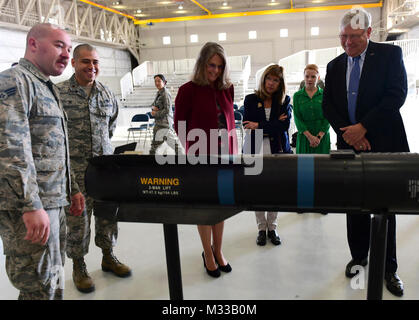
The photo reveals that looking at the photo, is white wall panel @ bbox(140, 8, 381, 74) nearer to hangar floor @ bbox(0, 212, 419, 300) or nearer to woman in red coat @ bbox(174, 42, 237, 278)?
hangar floor @ bbox(0, 212, 419, 300)

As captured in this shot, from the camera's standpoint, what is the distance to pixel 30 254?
136 cm

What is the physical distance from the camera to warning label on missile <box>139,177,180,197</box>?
1.45 meters

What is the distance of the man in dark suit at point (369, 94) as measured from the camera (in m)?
1.88

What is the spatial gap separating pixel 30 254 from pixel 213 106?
3.99 feet

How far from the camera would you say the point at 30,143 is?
129 centimetres

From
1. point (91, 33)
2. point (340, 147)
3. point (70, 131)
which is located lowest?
point (340, 147)

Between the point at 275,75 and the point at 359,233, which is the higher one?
the point at 275,75

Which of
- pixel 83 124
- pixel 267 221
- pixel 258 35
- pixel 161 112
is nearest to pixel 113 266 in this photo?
pixel 83 124

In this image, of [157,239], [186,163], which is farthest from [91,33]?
[186,163]

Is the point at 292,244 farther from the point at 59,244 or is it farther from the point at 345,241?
the point at 59,244

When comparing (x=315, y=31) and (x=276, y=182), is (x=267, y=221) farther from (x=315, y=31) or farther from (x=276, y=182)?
(x=315, y=31)

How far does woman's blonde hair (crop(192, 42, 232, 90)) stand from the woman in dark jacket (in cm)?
54

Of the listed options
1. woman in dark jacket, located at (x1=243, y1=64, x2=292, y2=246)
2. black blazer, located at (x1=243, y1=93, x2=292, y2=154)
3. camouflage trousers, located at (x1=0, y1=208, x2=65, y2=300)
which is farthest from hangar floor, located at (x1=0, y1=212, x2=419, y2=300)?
black blazer, located at (x1=243, y1=93, x2=292, y2=154)

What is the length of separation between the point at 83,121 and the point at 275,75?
1.37m
